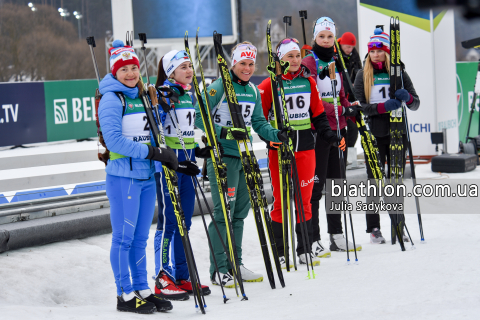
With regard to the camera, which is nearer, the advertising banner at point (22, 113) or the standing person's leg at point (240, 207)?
the standing person's leg at point (240, 207)

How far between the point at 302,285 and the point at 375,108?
176cm

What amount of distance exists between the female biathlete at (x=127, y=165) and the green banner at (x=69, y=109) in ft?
25.4

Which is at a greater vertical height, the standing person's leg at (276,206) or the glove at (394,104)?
the glove at (394,104)

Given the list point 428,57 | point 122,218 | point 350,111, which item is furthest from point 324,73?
point 428,57

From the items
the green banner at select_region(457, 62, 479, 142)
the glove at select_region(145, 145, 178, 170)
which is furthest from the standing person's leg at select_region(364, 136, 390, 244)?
the green banner at select_region(457, 62, 479, 142)

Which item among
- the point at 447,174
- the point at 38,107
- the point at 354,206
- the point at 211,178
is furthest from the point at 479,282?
the point at 38,107

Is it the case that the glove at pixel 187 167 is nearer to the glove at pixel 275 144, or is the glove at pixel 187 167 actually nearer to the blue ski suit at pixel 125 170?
the blue ski suit at pixel 125 170

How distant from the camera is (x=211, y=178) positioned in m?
3.72

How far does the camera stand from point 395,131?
4516 mm

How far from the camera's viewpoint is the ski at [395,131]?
438 centimetres

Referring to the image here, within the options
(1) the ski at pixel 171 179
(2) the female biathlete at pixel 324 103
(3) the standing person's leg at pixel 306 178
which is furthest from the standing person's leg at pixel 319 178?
(1) the ski at pixel 171 179

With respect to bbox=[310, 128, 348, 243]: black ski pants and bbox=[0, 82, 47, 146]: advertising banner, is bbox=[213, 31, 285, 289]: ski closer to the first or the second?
bbox=[310, 128, 348, 243]: black ski pants

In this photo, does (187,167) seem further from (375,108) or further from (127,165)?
(375,108)
